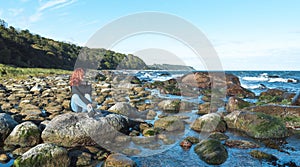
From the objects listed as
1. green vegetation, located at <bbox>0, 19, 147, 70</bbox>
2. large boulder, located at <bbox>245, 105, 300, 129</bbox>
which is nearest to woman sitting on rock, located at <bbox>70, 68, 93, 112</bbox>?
large boulder, located at <bbox>245, 105, 300, 129</bbox>

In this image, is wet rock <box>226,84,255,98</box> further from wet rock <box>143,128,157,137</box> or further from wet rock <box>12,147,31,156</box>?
wet rock <box>12,147,31,156</box>

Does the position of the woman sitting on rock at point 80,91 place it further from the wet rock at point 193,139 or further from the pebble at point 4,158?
the wet rock at point 193,139

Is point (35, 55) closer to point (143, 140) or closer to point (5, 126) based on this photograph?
point (5, 126)

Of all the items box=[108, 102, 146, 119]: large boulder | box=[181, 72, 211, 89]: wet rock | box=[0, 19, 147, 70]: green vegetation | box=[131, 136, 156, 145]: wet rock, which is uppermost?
box=[0, 19, 147, 70]: green vegetation

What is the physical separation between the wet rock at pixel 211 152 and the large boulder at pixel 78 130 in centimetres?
264

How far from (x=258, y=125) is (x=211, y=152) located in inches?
A: 112

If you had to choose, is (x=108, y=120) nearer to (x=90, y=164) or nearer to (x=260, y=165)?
(x=90, y=164)

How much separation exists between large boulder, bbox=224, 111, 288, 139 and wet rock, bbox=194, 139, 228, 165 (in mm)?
2229

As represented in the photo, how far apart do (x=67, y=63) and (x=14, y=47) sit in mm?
16025

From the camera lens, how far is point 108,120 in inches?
291

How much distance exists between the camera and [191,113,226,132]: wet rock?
8266 millimetres

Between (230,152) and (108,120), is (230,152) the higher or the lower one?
the lower one

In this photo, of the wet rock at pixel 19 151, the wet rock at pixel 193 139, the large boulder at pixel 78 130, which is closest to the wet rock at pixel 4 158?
the wet rock at pixel 19 151

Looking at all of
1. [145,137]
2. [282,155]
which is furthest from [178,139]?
[282,155]
